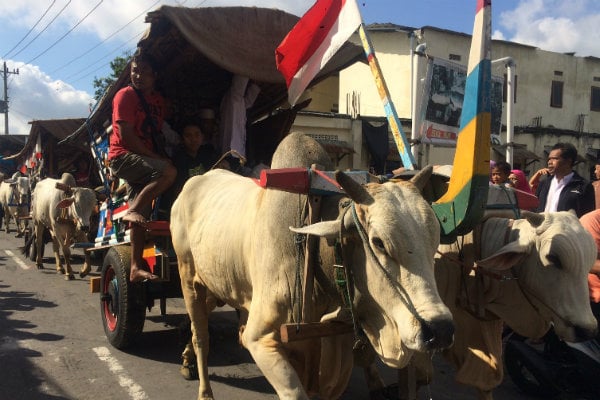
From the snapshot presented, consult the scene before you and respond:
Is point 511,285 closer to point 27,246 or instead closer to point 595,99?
point 27,246

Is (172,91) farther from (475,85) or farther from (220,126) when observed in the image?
(475,85)

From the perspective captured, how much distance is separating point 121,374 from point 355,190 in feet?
10.4

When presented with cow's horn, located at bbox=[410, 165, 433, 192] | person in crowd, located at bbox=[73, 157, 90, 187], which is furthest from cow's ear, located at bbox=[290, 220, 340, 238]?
person in crowd, located at bbox=[73, 157, 90, 187]

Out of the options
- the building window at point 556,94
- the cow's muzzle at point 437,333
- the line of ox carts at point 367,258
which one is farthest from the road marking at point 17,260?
the building window at point 556,94

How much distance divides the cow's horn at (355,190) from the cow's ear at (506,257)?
997 millimetres

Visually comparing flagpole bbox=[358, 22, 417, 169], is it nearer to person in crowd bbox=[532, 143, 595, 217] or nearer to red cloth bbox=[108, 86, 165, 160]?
red cloth bbox=[108, 86, 165, 160]

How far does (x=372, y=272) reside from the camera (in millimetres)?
2229

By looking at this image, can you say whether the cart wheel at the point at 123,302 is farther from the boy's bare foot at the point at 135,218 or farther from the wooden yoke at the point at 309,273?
the wooden yoke at the point at 309,273

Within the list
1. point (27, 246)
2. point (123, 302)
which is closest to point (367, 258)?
point (123, 302)

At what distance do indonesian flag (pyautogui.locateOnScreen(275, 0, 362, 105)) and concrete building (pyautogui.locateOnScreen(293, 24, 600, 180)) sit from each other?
13964 millimetres

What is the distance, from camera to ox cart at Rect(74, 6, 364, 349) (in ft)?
13.1

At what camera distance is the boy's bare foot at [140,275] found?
441 centimetres

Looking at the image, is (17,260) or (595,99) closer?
(17,260)

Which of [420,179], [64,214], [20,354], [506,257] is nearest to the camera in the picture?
[420,179]
